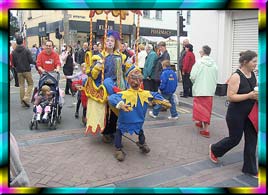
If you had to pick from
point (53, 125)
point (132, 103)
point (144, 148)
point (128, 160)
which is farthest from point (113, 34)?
point (53, 125)

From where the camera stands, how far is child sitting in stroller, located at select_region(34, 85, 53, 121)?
245 inches

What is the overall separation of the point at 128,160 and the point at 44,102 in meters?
2.52

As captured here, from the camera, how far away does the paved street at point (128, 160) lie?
399 centimetres

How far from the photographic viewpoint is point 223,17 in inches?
399

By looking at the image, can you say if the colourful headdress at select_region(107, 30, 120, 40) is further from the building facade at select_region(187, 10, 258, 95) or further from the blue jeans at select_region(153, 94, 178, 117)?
the building facade at select_region(187, 10, 258, 95)

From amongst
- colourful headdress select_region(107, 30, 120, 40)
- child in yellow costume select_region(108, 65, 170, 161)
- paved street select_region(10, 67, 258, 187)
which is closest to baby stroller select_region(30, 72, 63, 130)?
paved street select_region(10, 67, 258, 187)

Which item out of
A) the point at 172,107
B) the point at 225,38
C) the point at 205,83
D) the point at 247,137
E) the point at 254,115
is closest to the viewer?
the point at 254,115

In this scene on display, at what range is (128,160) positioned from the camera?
4.72 metres

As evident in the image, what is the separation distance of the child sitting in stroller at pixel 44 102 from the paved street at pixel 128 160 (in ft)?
1.16

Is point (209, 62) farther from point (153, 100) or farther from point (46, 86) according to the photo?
point (46, 86)

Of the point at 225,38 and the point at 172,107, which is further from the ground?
the point at 225,38

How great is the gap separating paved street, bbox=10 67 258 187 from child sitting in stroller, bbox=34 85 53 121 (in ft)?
1.16

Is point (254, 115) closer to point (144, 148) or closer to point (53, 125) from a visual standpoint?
point (144, 148)

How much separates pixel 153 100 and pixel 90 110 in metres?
1.20
